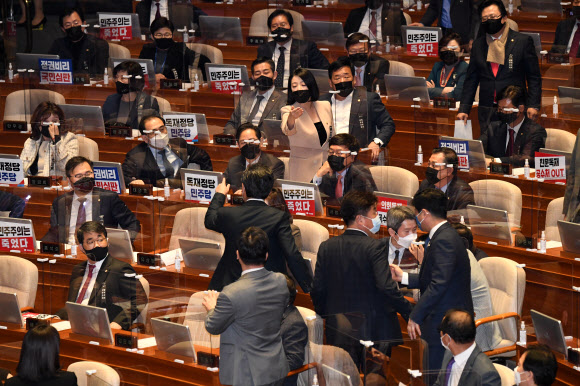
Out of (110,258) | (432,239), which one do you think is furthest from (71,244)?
(432,239)

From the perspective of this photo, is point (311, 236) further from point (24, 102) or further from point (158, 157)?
point (24, 102)

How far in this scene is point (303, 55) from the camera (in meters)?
8.75

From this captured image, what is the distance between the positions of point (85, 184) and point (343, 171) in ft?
5.50

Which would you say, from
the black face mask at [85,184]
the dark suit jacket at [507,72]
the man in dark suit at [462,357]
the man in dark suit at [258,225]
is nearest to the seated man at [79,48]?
the black face mask at [85,184]

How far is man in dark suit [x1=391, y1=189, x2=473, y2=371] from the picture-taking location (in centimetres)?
494

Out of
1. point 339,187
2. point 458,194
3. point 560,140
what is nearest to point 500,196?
point 458,194

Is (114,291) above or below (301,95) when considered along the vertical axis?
below

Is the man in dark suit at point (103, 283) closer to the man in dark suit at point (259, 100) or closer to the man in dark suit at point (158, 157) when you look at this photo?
the man in dark suit at point (158, 157)

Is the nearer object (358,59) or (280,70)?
→ (358,59)

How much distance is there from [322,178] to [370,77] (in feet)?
6.97

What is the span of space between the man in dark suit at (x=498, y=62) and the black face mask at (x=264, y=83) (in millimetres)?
1464

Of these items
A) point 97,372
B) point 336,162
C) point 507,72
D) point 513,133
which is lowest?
point 97,372

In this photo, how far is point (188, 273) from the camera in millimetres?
6168

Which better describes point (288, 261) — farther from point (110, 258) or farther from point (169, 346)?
point (110, 258)
